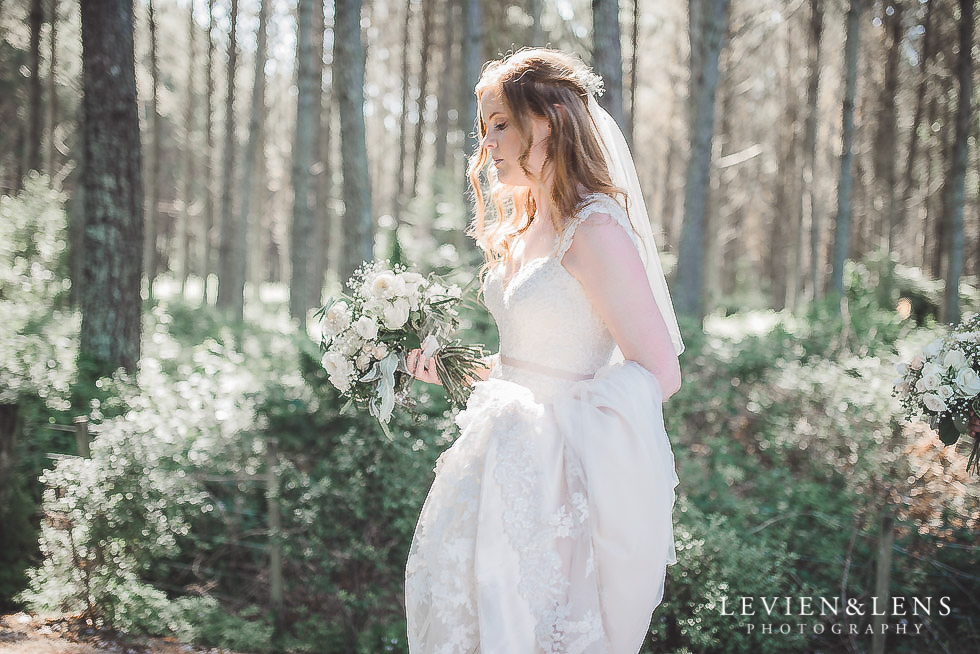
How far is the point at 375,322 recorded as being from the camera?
2.44 metres

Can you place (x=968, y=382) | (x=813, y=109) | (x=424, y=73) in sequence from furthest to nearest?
(x=424, y=73) → (x=813, y=109) → (x=968, y=382)

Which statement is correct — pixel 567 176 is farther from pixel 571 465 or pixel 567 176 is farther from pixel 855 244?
pixel 855 244

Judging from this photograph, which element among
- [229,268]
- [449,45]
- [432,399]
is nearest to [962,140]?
[432,399]

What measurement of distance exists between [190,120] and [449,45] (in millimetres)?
8595

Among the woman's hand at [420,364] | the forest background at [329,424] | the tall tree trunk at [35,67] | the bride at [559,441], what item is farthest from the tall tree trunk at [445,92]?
the bride at [559,441]

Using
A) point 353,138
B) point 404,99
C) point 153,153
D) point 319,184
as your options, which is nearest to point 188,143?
point 153,153

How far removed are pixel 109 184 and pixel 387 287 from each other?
437cm

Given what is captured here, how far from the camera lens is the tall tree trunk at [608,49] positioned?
5887mm

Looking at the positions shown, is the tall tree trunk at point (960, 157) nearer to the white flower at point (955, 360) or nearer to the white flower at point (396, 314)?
the white flower at point (955, 360)

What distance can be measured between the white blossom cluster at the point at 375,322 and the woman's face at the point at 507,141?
0.55m

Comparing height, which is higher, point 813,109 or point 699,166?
point 813,109

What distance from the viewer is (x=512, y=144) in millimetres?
2186

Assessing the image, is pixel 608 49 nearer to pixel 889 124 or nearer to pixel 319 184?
pixel 889 124

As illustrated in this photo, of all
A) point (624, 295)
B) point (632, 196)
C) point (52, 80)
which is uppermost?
point (52, 80)
